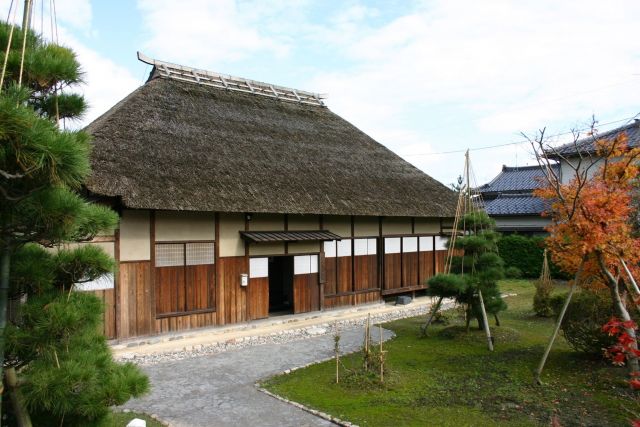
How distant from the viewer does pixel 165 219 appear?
966 centimetres

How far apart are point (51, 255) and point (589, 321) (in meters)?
7.58

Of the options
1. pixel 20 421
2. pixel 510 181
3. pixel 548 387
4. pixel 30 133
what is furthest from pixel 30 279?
pixel 510 181

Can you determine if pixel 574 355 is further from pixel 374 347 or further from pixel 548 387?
pixel 374 347

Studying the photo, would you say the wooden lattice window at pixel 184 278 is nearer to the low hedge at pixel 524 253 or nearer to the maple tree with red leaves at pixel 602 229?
the maple tree with red leaves at pixel 602 229

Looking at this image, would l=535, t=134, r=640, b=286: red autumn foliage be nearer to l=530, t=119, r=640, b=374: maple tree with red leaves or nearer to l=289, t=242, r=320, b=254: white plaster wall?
l=530, t=119, r=640, b=374: maple tree with red leaves

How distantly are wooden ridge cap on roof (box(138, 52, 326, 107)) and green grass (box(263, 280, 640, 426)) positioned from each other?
9705 mm

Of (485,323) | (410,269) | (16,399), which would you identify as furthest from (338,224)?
(16,399)

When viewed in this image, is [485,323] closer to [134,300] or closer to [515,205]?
[134,300]

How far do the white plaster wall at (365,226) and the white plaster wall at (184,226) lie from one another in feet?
15.0

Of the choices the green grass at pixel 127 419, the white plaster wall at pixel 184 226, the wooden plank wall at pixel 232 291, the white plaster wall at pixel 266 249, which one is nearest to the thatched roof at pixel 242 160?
the white plaster wall at pixel 184 226

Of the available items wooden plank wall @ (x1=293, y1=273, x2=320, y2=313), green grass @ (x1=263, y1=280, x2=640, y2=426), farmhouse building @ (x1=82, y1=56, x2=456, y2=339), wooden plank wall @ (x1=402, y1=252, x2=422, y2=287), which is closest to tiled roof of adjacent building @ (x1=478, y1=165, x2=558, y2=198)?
farmhouse building @ (x1=82, y1=56, x2=456, y2=339)

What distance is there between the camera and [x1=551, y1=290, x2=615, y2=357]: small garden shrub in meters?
7.39

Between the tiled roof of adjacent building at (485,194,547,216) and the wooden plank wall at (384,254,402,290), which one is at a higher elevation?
the tiled roof of adjacent building at (485,194,547,216)

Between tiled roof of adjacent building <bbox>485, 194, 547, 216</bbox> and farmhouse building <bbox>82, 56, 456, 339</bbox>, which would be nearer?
farmhouse building <bbox>82, 56, 456, 339</bbox>
